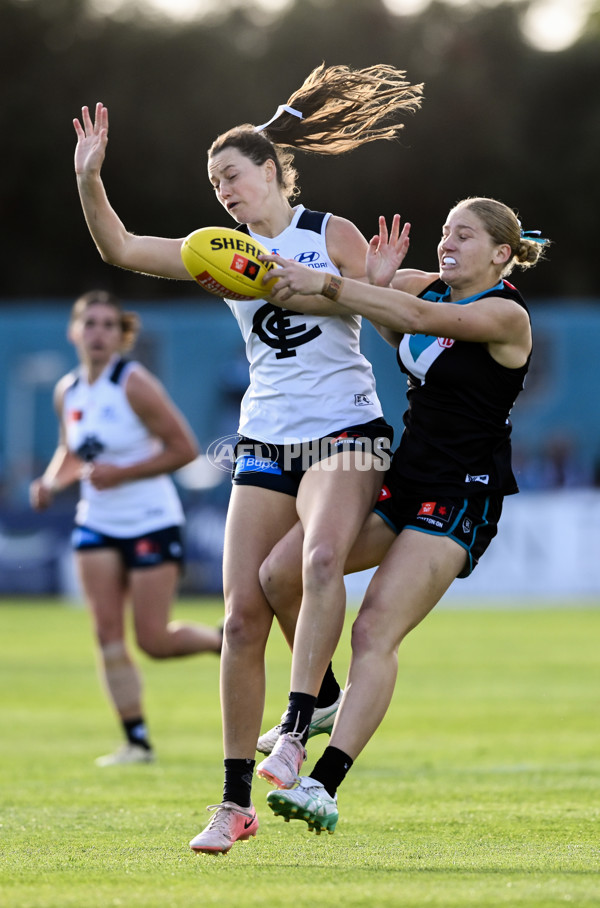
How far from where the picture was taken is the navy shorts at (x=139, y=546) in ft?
30.4

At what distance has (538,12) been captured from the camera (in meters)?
40.1

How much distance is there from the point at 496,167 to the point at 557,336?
11.5 metres

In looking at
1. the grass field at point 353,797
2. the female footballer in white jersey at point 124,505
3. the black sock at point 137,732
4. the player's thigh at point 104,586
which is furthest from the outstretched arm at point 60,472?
the grass field at point 353,797

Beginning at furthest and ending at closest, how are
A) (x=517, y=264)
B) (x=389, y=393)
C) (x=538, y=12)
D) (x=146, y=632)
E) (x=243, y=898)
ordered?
(x=538, y=12), (x=389, y=393), (x=146, y=632), (x=517, y=264), (x=243, y=898)

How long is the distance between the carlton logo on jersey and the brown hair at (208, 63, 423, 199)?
0.60 metres

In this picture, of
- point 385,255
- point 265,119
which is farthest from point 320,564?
point 265,119

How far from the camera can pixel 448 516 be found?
18.7 feet

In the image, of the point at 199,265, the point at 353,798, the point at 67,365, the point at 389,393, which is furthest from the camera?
the point at 67,365

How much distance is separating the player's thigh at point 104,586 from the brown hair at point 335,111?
11.9 feet

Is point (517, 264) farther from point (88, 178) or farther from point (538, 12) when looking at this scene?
point (538, 12)

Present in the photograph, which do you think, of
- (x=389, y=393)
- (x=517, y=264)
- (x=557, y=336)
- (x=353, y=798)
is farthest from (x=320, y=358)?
(x=557, y=336)

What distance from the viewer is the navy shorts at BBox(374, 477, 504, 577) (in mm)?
5707

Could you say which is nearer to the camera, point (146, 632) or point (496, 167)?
point (146, 632)

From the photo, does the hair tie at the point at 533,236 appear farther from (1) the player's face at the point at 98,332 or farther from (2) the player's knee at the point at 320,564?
(1) the player's face at the point at 98,332
